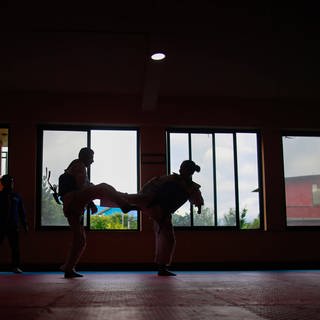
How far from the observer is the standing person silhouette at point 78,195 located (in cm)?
465

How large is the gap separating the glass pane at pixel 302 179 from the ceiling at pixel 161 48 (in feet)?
2.88

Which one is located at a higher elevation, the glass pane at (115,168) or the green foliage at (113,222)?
the glass pane at (115,168)

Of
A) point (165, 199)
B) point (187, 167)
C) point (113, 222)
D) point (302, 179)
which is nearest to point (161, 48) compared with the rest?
point (187, 167)

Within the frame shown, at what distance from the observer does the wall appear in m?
7.76

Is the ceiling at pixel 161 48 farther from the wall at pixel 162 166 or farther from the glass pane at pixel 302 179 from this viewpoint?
the glass pane at pixel 302 179

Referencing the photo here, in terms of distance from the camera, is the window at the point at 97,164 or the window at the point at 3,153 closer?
the window at the point at 97,164

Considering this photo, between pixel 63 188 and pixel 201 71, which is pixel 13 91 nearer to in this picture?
pixel 201 71

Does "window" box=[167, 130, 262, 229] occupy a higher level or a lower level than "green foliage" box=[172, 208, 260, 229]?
higher

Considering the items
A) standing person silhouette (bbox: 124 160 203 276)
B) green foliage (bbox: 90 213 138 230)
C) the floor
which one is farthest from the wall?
the floor

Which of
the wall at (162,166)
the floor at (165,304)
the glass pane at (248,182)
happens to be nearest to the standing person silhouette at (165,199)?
the floor at (165,304)

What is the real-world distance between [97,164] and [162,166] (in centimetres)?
108

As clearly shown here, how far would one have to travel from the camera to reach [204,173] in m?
8.22

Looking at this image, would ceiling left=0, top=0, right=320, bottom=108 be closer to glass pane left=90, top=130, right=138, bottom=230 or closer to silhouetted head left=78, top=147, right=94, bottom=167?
glass pane left=90, top=130, right=138, bottom=230

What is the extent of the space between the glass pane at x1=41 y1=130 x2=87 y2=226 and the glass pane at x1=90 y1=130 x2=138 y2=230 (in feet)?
1.04
